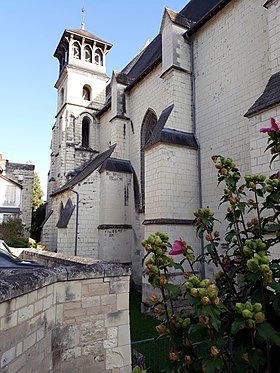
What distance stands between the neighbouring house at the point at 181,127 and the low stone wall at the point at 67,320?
3.97 m

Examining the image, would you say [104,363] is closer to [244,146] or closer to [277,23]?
[244,146]

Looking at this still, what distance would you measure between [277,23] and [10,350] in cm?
775

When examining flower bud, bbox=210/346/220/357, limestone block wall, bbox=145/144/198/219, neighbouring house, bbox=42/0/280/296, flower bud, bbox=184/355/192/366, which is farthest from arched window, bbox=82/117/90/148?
flower bud, bbox=210/346/220/357

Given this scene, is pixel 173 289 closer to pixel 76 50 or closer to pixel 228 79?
pixel 228 79

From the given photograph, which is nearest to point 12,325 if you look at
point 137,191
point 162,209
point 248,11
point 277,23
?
point 162,209

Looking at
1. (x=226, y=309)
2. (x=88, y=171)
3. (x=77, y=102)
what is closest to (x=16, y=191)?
(x=77, y=102)

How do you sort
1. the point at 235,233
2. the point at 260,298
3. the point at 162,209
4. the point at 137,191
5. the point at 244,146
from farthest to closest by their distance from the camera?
the point at 137,191, the point at 162,209, the point at 244,146, the point at 235,233, the point at 260,298

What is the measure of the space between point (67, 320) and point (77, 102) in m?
16.8

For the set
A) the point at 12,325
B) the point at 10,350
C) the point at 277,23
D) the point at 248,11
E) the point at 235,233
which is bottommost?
the point at 10,350

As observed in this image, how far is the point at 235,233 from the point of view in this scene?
190cm

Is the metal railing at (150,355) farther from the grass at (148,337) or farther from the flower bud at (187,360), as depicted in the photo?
the flower bud at (187,360)

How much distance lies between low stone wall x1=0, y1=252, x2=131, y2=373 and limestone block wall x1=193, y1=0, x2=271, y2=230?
202 inches

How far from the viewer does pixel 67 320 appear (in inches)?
156

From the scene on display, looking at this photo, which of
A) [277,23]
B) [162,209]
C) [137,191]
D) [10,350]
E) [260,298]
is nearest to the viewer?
[260,298]
